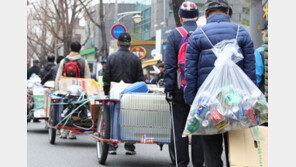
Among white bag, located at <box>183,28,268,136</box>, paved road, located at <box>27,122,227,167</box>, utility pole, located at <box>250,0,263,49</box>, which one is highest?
utility pole, located at <box>250,0,263,49</box>

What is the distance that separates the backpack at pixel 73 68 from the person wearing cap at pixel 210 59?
5.90 metres

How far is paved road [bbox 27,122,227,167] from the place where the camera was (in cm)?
801

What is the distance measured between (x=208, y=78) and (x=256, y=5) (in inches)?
284

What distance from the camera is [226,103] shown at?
180 inches

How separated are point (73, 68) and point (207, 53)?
19.9 ft

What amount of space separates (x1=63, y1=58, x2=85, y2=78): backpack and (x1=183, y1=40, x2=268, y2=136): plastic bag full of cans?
630cm

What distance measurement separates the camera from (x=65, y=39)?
39125 millimetres

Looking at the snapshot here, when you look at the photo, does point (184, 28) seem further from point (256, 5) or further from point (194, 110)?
point (256, 5)

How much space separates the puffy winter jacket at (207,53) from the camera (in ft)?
16.6

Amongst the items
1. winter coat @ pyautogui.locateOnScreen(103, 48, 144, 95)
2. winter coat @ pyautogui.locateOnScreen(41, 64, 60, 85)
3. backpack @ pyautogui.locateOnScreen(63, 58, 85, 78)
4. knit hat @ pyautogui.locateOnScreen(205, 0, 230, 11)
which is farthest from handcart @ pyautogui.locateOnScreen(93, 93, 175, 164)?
winter coat @ pyautogui.locateOnScreen(41, 64, 60, 85)

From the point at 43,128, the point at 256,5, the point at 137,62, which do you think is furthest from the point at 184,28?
the point at 43,128

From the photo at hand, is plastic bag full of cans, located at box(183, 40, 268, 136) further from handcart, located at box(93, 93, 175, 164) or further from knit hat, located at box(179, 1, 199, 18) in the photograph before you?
handcart, located at box(93, 93, 175, 164)

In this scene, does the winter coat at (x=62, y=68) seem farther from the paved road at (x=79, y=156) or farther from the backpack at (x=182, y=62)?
the backpack at (x=182, y=62)

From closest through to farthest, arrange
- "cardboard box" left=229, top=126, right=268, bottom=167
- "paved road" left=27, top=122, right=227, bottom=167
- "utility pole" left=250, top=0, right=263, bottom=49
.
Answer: "cardboard box" left=229, top=126, right=268, bottom=167, "paved road" left=27, top=122, right=227, bottom=167, "utility pole" left=250, top=0, right=263, bottom=49
